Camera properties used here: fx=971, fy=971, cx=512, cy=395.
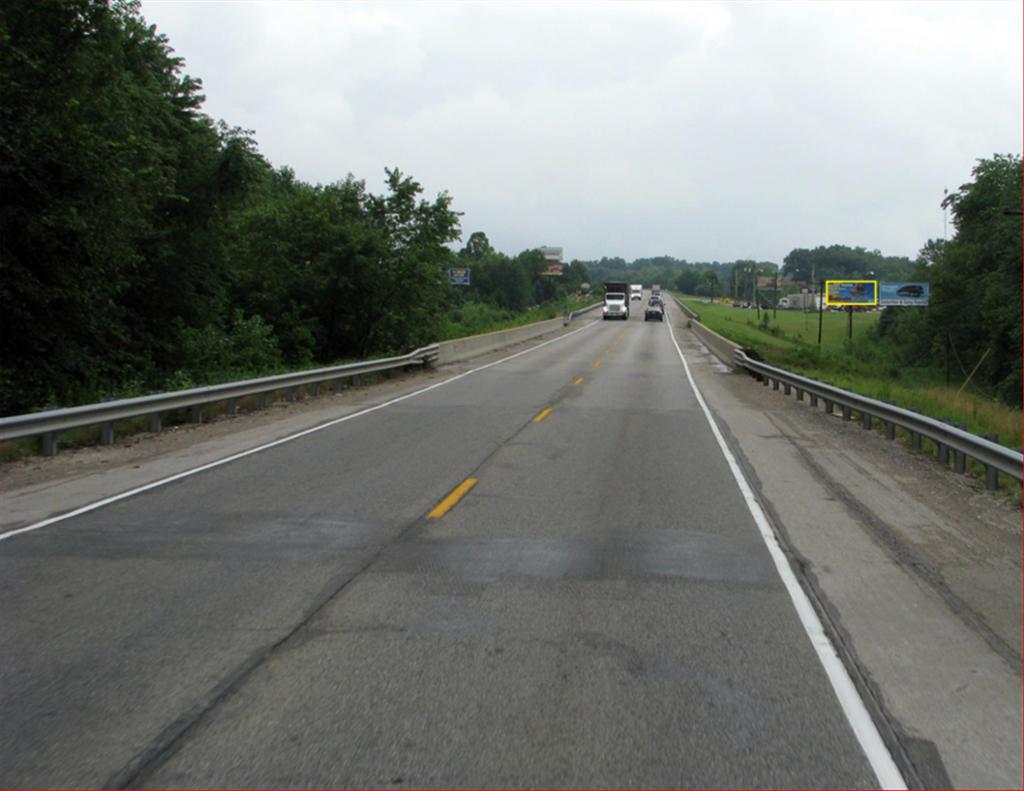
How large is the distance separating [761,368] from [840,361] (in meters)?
20.9

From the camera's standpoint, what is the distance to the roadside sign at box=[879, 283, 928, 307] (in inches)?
2709

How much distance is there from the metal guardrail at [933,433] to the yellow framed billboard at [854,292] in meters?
56.6

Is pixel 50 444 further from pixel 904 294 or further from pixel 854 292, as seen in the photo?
pixel 854 292

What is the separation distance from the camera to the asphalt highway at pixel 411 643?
416 centimetres

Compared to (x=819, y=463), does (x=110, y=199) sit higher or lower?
higher

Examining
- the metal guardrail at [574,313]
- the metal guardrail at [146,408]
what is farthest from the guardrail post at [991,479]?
the metal guardrail at [574,313]

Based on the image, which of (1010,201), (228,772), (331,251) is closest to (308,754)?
(228,772)

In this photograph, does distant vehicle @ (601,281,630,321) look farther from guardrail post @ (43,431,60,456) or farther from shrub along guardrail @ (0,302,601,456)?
guardrail post @ (43,431,60,456)

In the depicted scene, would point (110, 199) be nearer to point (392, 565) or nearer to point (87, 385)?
point (87, 385)

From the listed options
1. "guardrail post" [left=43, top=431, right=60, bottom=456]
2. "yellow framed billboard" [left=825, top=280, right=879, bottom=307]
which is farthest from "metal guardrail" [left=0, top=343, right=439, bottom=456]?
"yellow framed billboard" [left=825, top=280, right=879, bottom=307]

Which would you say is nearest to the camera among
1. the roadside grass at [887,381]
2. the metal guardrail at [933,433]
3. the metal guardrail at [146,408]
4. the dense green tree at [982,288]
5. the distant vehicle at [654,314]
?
the metal guardrail at [933,433]

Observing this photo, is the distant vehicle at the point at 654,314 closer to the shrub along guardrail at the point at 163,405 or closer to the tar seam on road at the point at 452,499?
the shrub along guardrail at the point at 163,405

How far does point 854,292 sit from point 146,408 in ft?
230

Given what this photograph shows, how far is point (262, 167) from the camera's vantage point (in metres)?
32.5
